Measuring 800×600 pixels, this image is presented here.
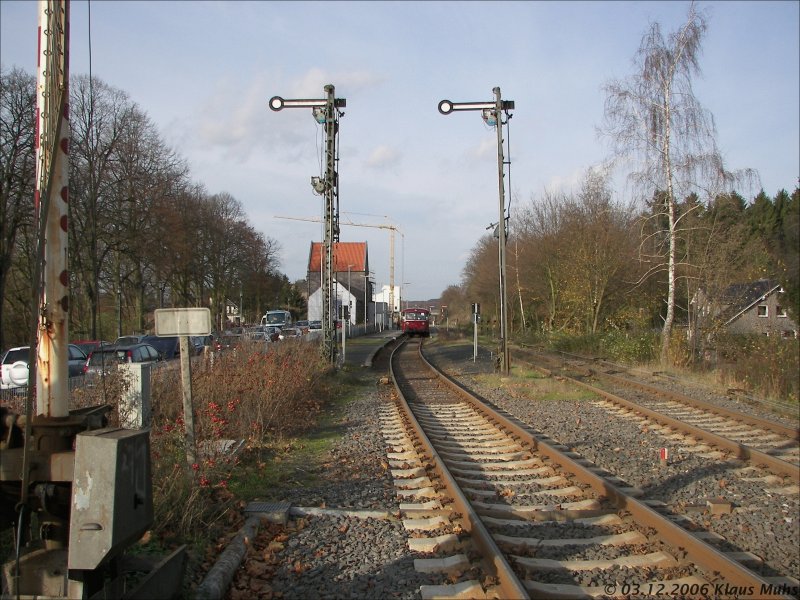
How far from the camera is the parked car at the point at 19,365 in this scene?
1783cm

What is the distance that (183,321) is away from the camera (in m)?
7.11

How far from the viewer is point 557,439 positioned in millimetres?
9906

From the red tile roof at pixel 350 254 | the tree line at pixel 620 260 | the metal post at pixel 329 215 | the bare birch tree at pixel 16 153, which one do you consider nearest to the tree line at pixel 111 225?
the bare birch tree at pixel 16 153

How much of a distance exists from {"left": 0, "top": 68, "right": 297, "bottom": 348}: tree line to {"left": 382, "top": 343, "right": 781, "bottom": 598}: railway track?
19.9 m

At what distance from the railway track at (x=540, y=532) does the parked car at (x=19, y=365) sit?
10778 millimetres

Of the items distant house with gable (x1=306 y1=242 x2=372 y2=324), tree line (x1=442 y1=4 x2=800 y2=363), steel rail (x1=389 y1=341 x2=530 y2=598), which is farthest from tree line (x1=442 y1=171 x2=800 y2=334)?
distant house with gable (x1=306 y1=242 x2=372 y2=324)

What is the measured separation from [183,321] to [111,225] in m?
31.3

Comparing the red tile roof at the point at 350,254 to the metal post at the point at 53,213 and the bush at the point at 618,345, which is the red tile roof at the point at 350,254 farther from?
the metal post at the point at 53,213

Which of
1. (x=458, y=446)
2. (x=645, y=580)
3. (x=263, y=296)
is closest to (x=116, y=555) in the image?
(x=645, y=580)

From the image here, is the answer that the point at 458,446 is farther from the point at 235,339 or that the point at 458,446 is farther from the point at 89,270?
the point at 89,270

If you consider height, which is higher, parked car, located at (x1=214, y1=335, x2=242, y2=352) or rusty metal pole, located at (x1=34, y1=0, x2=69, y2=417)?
rusty metal pole, located at (x1=34, y1=0, x2=69, y2=417)

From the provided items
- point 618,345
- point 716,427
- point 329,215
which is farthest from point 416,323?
point 716,427

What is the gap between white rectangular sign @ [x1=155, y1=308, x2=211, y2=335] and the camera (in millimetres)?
7031

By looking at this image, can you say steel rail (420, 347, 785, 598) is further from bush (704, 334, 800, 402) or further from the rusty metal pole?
bush (704, 334, 800, 402)
